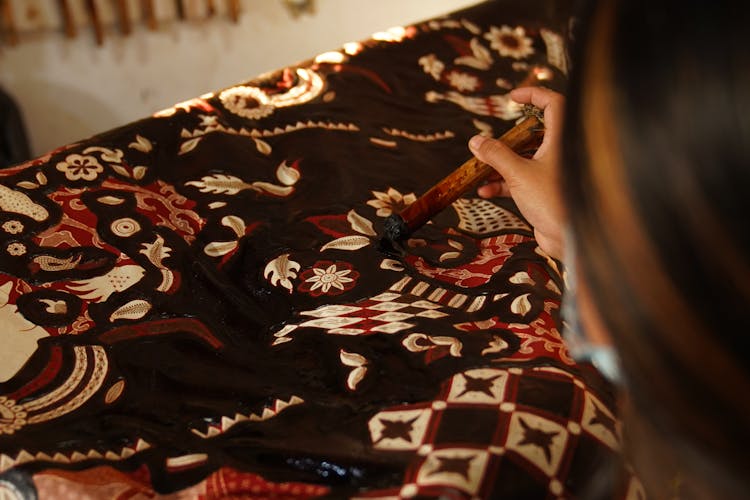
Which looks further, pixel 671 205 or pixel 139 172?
pixel 139 172

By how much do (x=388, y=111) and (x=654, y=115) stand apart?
878 millimetres

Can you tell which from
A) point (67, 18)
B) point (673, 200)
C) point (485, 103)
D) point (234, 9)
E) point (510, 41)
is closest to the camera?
point (673, 200)

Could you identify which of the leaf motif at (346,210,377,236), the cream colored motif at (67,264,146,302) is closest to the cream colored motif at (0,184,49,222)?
the cream colored motif at (67,264,146,302)

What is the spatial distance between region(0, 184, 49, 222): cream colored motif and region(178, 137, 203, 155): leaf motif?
0.65ft

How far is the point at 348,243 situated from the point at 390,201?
0.40ft

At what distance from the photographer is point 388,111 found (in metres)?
1.14

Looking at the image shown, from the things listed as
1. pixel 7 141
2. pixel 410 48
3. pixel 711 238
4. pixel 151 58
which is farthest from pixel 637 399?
pixel 151 58

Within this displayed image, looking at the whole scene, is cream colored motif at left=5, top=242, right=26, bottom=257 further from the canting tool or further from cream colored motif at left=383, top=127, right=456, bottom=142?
cream colored motif at left=383, top=127, right=456, bottom=142

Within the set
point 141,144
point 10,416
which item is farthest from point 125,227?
point 10,416

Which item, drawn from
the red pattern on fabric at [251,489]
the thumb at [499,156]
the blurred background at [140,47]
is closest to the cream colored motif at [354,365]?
the red pattern on fabric at [251,489]

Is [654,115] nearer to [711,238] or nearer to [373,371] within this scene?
[711,238]

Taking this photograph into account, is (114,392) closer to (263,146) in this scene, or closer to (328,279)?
(328,279)

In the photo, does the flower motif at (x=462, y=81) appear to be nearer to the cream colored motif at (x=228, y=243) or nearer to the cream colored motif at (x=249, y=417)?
the cream colored motif at (x=228, y=243)

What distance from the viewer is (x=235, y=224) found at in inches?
33.7
